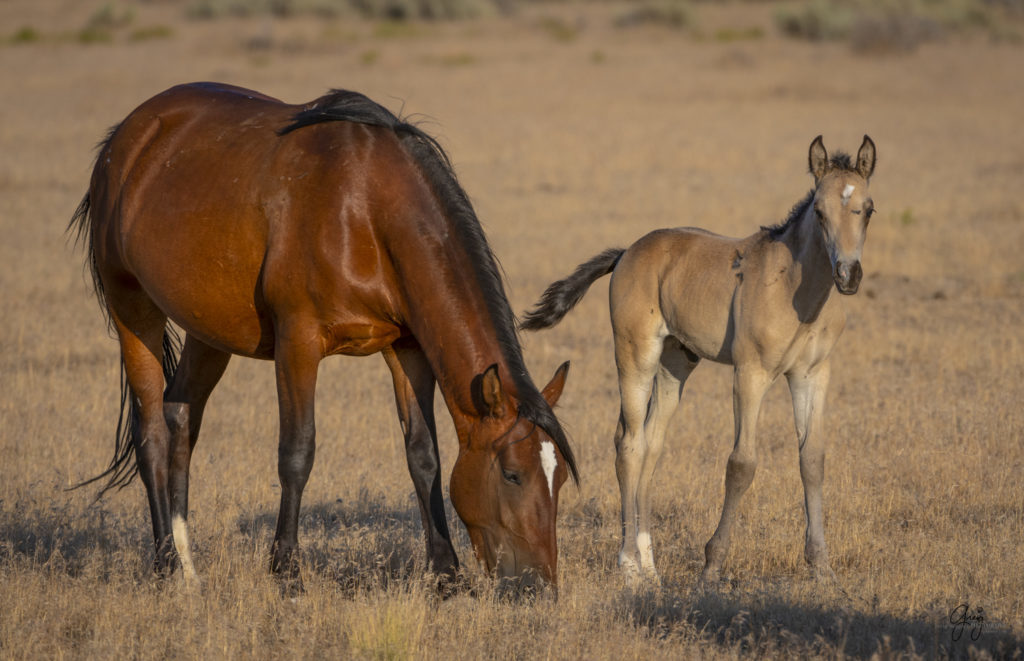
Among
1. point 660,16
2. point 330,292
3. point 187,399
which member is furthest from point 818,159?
point 660,16

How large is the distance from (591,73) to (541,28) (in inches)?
396

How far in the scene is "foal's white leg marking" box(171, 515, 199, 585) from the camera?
5488 mm

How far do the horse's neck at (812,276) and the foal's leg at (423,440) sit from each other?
1.87m

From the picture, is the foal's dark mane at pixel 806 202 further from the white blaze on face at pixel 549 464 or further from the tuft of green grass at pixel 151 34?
the tuft of green grass at pixel 151 34

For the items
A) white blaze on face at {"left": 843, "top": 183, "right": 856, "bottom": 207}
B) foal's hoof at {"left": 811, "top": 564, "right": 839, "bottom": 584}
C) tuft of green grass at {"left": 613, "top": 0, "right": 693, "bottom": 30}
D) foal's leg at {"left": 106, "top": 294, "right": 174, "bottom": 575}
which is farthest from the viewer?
tuft of green grass at {"left": 613, "top": 0, "right": 693, "bottom": 30}

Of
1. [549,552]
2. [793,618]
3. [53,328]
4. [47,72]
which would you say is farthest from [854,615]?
[47,72]

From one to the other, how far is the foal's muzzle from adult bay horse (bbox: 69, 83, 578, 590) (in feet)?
4.40

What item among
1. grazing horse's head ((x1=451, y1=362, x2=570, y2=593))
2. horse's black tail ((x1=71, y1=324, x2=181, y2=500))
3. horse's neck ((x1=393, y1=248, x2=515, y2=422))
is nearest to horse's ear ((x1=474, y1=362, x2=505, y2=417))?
grazing horse's head ((x1=451, y1=362, x2=570, y2=593))

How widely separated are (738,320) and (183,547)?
3.00 metres

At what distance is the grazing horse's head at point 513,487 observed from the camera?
4570 millimetres

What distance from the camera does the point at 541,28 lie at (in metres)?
39.3

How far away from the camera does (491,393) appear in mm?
4609

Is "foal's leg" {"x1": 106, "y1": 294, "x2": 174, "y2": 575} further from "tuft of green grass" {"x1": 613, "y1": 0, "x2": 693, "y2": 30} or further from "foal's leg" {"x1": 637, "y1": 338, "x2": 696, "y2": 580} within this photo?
"tuft of green grass" {"x1": 613, "y1": 0, "x2": 693, "y2": 30}

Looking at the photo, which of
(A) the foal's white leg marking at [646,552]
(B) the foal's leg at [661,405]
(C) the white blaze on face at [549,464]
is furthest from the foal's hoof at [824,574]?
(C) the white blaze on face at [549,464]
